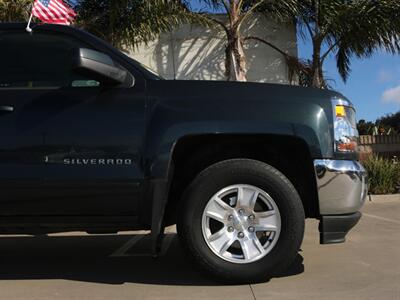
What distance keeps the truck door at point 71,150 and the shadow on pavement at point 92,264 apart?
2.62 feet

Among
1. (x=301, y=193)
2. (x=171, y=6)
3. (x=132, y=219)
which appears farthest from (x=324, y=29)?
(x=132, y=219)

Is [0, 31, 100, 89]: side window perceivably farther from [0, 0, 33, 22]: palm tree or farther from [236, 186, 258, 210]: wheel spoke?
[0, 0, 33, 22]: palm tree

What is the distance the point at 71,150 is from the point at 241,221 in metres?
1.46

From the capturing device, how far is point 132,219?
181 inches

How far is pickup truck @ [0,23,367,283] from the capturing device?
4516 mm

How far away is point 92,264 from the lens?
569cm

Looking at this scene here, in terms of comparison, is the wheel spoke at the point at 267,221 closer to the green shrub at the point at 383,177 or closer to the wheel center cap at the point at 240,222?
the wheel center cap at the point at 240,222

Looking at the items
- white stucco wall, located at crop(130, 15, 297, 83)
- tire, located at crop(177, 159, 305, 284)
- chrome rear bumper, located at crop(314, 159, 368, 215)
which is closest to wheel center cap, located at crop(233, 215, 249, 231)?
tire, located at crop(177, 159, 305, 284)

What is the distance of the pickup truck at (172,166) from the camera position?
452 centimetres

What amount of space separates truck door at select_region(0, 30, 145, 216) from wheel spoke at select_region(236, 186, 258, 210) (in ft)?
2.64

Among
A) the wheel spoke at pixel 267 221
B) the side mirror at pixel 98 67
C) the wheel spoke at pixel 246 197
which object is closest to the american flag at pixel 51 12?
the side mirror at pixel 98 67

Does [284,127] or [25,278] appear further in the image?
[25,278]

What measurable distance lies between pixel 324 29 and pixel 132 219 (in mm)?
9275

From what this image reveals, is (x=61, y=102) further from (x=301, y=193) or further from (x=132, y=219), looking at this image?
Result: (x=301, y=193)
